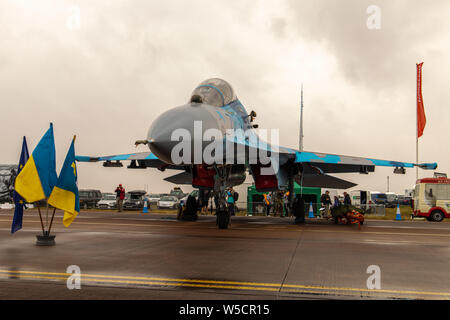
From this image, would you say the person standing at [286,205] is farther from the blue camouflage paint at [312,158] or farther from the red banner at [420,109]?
the red banner at [420,109]

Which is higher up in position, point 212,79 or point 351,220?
point 212,79

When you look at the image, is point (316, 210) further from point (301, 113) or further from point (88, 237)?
point (88, 237)

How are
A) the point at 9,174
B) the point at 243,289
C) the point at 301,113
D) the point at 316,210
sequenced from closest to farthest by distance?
1. the point at 243,289
2. the point at 316,210
3. the point at 9,174
4. the point at 301,113

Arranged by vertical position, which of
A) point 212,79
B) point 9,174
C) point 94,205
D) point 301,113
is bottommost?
point 94,205

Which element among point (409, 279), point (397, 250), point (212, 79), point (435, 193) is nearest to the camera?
point (409, 279)

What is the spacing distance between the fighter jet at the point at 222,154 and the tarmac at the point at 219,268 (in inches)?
94.2

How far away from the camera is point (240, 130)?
14008mm

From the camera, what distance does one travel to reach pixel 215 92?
1332cm

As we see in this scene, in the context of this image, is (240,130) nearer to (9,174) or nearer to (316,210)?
(316,210)

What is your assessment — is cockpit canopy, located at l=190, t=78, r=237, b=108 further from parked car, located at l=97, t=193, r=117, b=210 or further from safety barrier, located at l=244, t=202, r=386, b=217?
parked car, located at l=97, t=193, r=117, b=210

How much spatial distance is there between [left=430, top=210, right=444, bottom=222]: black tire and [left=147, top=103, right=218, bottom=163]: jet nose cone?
1711 cm

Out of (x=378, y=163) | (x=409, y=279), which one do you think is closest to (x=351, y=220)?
(x=378, y=163)

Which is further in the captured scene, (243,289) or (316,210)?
(316,210)
